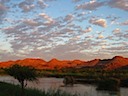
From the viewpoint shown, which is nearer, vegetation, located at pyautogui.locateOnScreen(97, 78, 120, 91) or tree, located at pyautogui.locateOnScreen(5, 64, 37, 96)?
tree, located at pyautogui.locateOnScreen(5, 64, 37, 96)

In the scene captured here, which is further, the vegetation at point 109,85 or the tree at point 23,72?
the vegetation at point 109,85

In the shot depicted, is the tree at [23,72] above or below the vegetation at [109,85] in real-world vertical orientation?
above

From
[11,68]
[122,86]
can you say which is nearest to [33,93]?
[11,68]

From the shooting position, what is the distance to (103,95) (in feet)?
143

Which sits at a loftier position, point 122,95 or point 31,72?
point 31,72

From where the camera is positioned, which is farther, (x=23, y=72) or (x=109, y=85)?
(x=109, y=85)

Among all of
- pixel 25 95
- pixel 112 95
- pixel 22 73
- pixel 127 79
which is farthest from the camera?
pixel 127 79

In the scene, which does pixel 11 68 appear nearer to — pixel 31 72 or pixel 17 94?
pixel 31 72

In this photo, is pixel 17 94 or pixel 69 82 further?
pixel 69 82

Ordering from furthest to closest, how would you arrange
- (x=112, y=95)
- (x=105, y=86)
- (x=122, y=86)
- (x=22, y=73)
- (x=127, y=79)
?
(x=127, y=79)
(x=122, y=86)
(x=105, y=86)
(x=112, y=95)
(x=22, y=73)

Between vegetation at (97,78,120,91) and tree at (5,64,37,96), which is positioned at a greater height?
tree at (5,64,37,96)

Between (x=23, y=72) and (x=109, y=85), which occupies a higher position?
(x=23, y=72)

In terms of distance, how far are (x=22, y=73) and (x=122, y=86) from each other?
39750mm

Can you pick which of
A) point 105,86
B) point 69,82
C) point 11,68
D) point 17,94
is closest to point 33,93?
point 17,94
